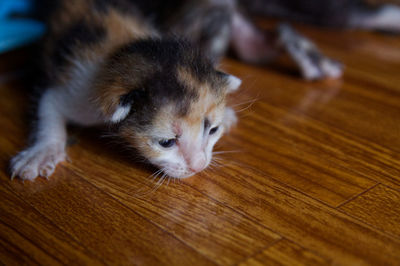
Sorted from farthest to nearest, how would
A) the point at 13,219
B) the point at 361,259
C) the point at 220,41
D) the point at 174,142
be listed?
the point at 220,41 → the point at 174,142 → the point at 13,219 → the point at 361,259

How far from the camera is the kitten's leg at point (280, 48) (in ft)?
6.60

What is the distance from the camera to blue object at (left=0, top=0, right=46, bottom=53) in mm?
1837

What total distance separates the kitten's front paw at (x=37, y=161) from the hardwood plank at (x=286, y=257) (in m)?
0.69

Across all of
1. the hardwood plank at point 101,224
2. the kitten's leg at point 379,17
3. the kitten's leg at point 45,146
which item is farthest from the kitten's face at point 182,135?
the kitten's leg at point 379,17

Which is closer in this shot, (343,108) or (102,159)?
(102,159)

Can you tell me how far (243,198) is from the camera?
123 cm

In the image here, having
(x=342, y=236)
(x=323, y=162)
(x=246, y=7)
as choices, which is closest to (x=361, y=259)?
(x=342, y=236)

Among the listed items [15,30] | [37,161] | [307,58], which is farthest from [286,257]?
[15,30]

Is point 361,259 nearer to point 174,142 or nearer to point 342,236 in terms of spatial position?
point 342,236

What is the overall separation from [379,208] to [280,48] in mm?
1144

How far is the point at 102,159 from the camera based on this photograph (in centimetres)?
143

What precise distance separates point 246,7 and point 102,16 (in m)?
1.07

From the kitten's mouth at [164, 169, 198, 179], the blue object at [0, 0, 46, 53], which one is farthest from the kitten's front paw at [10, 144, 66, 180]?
the blue object at [0, 0, 46, 53]

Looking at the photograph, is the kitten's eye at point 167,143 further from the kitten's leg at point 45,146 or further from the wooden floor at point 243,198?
the kitten's leg at point 45,146
